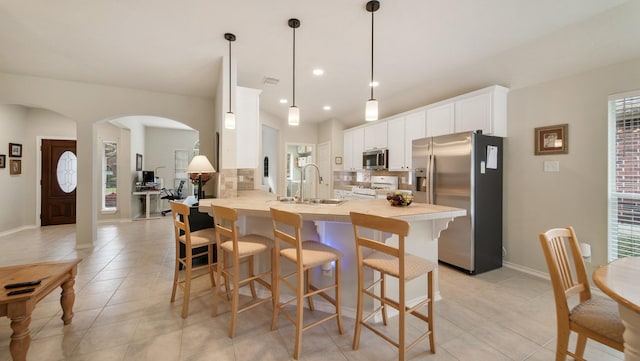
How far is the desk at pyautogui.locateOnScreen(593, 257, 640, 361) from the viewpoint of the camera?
0.94 metres

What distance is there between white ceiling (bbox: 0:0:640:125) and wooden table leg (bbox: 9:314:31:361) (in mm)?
2508

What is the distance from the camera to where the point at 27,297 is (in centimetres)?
158

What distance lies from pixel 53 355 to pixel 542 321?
366cm

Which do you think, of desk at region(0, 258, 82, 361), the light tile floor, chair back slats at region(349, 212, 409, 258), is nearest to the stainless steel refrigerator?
the light tile floor

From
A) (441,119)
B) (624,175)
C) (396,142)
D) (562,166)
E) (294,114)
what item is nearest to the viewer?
(624,175)

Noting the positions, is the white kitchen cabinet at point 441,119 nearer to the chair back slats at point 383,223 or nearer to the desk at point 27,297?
the chair back slats at point 383,223

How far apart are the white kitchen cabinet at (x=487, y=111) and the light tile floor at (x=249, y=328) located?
1844 millimetres

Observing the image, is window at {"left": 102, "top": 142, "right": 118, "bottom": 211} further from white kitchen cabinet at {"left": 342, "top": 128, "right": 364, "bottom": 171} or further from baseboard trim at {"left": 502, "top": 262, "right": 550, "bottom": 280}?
baseboard trim at {"left": 502, "top": 262, "right": 550, "bottom": 280}

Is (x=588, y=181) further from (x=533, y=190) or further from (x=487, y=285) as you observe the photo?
(x=487, y=285)

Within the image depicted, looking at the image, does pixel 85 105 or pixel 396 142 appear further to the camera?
pixel 396 142

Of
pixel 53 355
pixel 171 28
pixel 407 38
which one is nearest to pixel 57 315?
pixel 53 355

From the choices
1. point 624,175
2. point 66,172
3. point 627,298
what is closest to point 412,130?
point 624,175

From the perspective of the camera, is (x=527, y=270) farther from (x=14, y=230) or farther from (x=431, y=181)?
(x=14, y=230)

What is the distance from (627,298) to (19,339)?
3.01m
